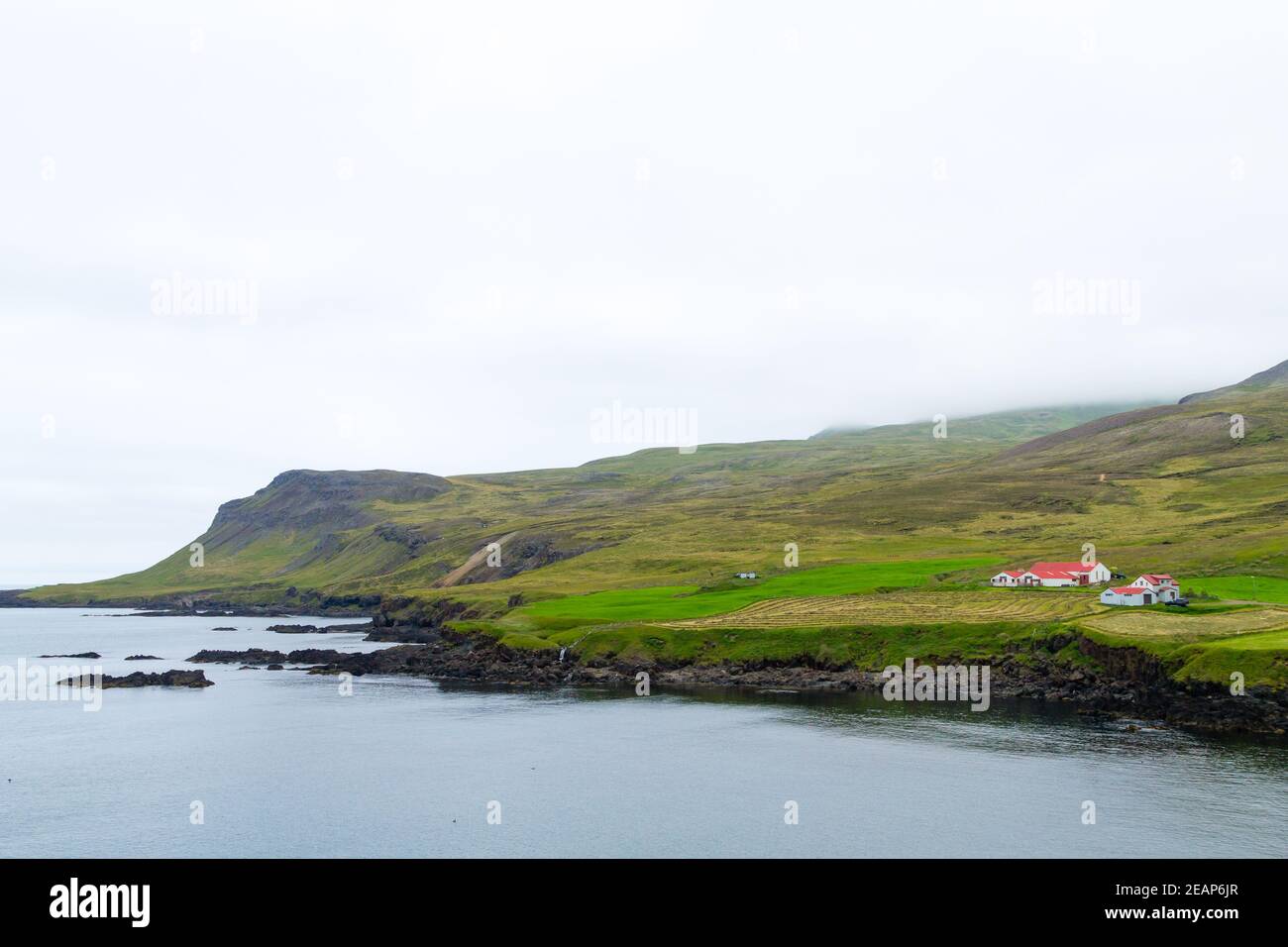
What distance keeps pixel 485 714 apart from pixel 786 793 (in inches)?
1529

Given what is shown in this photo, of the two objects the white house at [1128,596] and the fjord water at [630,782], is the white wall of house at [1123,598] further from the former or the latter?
the fjord water at [630,782]

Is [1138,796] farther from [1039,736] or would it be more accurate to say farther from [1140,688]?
[1140,688]

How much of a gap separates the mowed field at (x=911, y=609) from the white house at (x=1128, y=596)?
4.70ft

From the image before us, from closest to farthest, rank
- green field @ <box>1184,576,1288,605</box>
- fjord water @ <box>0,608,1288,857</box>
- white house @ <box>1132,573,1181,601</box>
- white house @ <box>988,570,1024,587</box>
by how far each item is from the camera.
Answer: fjord water @ <box>0,608,1288,857</box>, green field @ <box>1184,576,1288,605</box>, white house @ <box>1132,573,1181,601</box>, white house @ <box>988,570,1024,587</box>

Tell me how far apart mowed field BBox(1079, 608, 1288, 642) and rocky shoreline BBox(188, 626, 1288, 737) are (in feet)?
11.2

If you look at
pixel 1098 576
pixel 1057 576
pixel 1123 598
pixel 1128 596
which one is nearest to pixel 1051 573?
pixel 1057 576

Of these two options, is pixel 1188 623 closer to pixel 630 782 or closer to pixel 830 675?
pixel 830 675

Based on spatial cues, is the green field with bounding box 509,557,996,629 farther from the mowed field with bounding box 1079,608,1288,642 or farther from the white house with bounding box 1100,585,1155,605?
the mowed field with bounding box 1079,608,1288,642

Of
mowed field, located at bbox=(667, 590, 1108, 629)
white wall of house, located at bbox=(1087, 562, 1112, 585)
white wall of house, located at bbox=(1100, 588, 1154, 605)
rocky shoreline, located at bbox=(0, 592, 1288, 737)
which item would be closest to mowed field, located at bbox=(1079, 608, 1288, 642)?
rocky shoreline, located at bbox=(0, 592, 1288, 737)

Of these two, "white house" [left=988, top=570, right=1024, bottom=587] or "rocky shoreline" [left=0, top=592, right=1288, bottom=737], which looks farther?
"white house" [left=988, top=570, right=1024, bottom=587]

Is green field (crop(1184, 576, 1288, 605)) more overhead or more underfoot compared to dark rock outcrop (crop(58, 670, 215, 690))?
more overhead

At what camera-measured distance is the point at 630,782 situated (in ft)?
213

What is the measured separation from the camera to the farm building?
12556 cm

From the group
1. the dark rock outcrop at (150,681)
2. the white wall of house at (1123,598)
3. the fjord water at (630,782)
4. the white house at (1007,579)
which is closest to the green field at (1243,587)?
the white wall of house at (1123,598)
